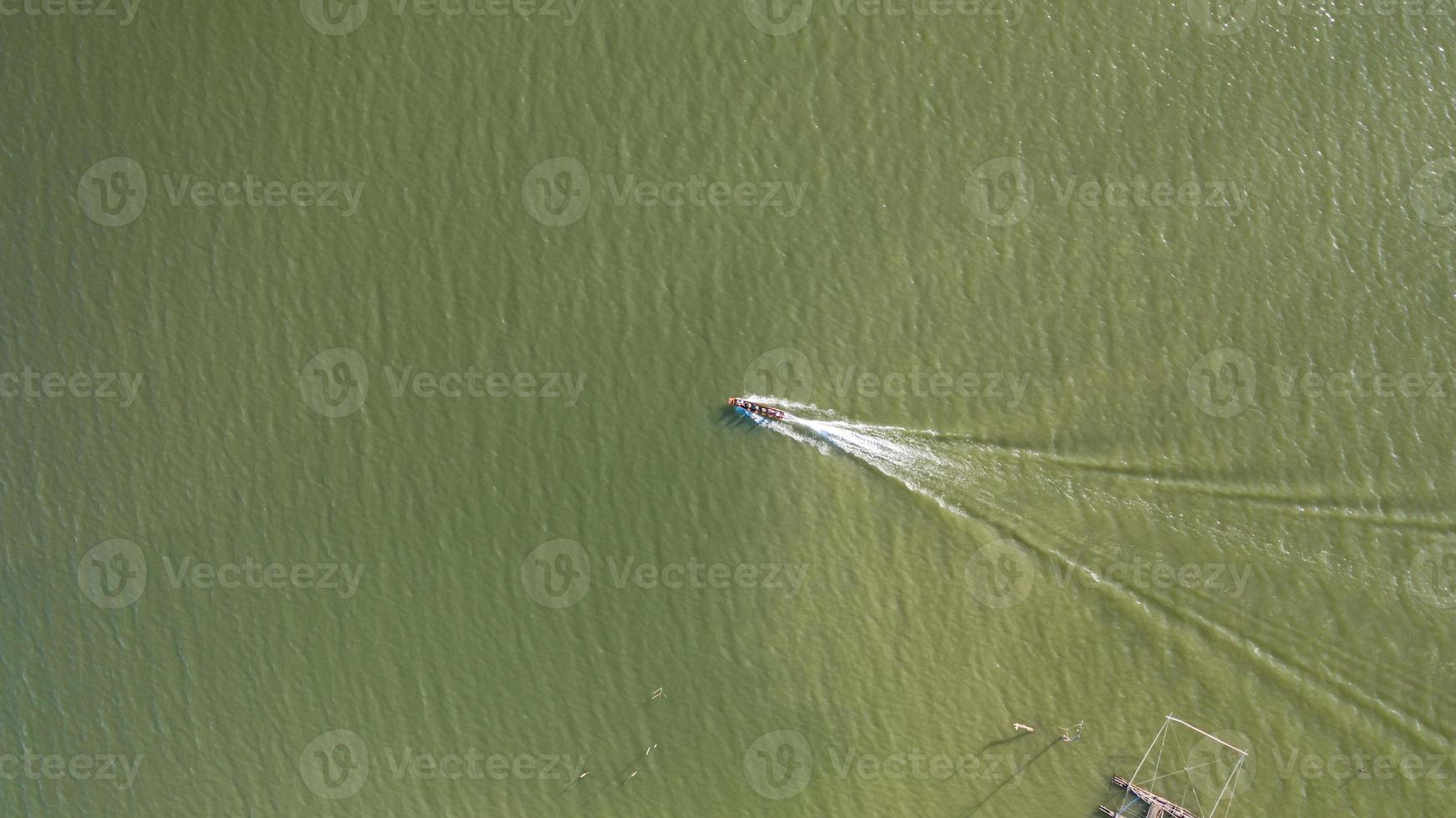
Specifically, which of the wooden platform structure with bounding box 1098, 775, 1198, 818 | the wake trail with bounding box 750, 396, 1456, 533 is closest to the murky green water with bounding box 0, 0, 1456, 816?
the wake trail with bounding box 750, 396, 1456, 533

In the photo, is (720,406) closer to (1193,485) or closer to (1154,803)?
(1193,485)

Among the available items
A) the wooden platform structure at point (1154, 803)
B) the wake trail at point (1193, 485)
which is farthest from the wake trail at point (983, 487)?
the wooden platform structure at point (1154, 803)

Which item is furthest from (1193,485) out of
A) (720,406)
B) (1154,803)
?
(720,406)

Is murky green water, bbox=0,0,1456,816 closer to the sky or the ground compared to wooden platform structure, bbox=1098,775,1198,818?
closer to the sky

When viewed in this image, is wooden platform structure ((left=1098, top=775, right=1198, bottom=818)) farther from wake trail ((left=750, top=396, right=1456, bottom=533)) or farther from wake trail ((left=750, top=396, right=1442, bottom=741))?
wake trail ((left=750, top=396, right=1456, bottom=533))

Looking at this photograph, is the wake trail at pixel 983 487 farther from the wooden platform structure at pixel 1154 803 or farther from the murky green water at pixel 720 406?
the wooden platform structure at pixel 1154 803
